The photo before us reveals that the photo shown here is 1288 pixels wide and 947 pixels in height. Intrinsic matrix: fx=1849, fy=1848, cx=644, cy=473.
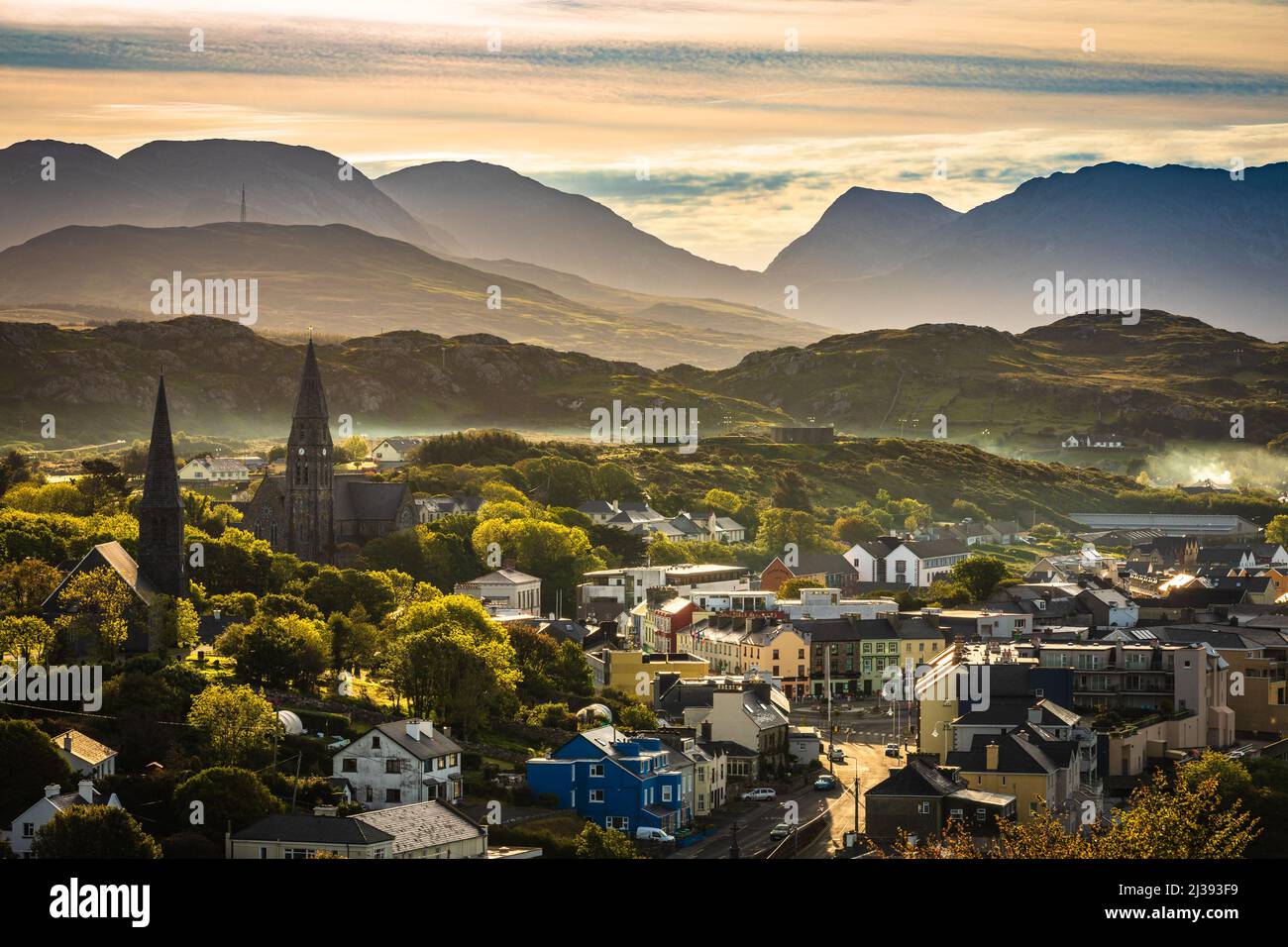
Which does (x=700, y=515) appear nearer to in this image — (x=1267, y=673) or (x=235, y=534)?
(x=235, y=534)

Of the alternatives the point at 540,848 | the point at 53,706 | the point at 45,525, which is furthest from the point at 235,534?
the point at 540,848

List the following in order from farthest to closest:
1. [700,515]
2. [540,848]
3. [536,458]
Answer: [536,458], [700,515], [540,848]

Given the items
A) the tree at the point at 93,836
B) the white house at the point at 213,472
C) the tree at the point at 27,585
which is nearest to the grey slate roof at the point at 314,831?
the tree at the point at 93,836

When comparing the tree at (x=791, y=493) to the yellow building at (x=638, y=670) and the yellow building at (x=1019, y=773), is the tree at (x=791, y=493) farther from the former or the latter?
the yellow building at (x=1019, y=773)

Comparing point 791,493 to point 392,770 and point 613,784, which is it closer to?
point 613,784
